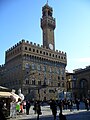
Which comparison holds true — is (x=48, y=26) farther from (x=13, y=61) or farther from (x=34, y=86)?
(x=34, y=86)

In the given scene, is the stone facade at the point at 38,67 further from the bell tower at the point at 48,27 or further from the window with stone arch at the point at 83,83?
the window with stone arch at the point at 83,83

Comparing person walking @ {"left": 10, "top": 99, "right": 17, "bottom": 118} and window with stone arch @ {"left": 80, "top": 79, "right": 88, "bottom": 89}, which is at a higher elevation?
window with stone arch @ {"left": 80, "top": 79, "right": 88, "bottom": 89}

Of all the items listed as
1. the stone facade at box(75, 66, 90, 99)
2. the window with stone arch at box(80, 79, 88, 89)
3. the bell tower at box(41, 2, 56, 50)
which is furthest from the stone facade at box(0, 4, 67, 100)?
the window with stone arch at box(80, 79, 88, 89)

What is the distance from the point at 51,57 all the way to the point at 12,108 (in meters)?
46.2

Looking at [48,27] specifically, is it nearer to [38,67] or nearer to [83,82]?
[38,67]

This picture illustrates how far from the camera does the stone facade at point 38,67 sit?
57.7 m

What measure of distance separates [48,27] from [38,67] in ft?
51.0

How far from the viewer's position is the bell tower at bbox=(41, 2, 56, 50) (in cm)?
6875

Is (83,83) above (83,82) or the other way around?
the other way around

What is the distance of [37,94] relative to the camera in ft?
192

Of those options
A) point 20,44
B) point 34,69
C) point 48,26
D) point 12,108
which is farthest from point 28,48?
point 12,108

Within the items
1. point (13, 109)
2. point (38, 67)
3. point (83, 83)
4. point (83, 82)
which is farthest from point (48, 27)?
point (13, 109)

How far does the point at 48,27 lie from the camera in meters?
70.0

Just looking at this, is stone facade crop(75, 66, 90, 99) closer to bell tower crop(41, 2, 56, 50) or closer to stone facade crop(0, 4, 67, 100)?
stone facade crop(0, 4, 67, 100)
